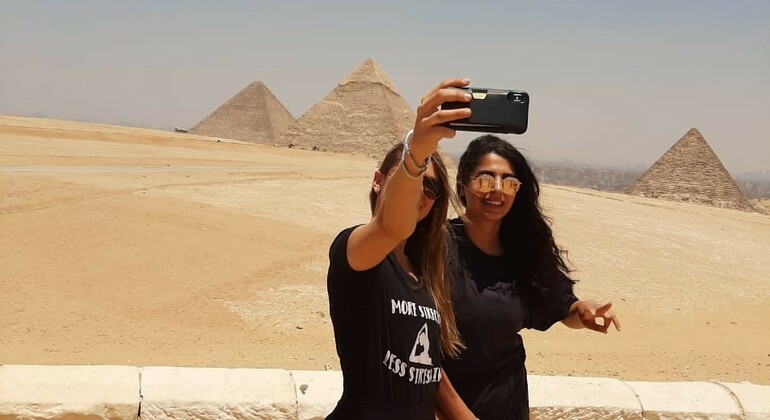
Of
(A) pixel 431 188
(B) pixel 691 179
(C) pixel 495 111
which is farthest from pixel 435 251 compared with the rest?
(B) pixel 691 179

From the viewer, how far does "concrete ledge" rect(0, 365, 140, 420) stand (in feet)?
8.67

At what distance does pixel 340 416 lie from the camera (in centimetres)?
203

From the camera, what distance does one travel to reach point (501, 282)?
2.53 m

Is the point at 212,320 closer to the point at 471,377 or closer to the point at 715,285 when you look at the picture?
the point at 471,377

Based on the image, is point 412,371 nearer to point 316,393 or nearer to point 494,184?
point 494,184

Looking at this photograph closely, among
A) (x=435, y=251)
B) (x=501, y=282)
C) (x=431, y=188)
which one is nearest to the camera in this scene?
(x=431, y=188)

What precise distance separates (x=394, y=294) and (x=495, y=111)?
1.78 ft

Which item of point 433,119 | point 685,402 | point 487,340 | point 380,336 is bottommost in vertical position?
point 685,402

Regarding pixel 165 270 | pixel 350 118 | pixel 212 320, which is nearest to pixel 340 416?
pixel 212 320

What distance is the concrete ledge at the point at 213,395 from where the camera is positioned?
2764 millimetres

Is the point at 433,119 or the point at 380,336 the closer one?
the point at 433,119

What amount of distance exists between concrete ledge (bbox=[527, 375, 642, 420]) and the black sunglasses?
142cm

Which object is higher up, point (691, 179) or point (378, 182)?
point (378, 182)

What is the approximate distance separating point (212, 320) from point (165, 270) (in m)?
1.75
